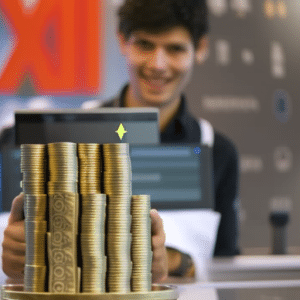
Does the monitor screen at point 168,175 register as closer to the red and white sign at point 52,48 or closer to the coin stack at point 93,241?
the coin stack at point 93,241

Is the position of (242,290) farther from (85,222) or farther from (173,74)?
(173,74)

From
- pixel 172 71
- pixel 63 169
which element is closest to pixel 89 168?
pixel 63 169

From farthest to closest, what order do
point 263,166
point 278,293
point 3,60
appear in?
point 263,166 < point 3,60 < point 278,293

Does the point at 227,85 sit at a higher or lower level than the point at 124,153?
higher

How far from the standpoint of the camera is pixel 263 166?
4449 mm

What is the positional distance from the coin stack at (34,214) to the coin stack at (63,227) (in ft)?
0.07

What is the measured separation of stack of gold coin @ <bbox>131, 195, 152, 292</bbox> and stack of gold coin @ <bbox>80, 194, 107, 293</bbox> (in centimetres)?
7

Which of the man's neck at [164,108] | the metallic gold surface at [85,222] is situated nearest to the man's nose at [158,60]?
the man's neck at [164,108]

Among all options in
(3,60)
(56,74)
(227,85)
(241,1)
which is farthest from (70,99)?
(241,1)

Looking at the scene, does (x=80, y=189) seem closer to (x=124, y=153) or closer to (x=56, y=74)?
(x=124, y=153)

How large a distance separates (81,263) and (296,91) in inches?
147

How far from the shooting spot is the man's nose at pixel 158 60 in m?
3.92

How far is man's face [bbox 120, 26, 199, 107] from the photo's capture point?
388cm

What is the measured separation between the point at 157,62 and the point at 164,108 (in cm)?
34
